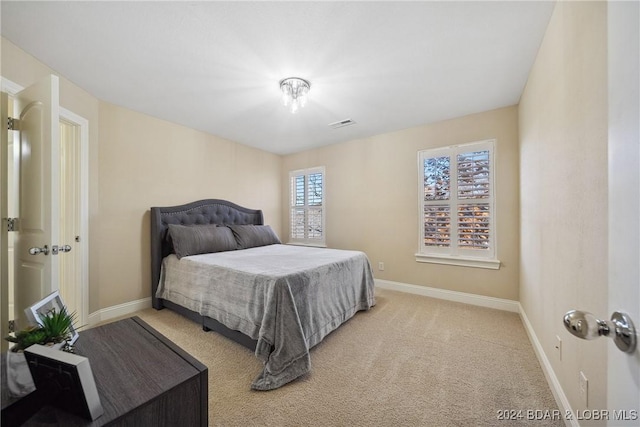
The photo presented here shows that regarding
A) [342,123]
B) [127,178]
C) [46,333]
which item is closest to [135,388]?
[46,333]

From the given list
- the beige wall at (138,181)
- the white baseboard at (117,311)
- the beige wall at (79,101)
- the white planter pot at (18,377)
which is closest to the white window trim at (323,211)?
the beige wall at (138,181)

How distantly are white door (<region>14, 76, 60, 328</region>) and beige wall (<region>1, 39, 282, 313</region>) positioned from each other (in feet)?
1.92

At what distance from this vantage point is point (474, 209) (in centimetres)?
317

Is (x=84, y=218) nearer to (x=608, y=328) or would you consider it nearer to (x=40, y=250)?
(x=40, y=250)

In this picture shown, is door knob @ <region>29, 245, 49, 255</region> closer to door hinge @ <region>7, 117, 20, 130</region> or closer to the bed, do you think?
door hinge @ <region>7, 117, 20, 130</region>

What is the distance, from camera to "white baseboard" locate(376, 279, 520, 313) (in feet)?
9.73

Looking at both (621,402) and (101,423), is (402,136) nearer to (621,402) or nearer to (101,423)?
(621,402)

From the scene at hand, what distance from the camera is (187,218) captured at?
3.48 m

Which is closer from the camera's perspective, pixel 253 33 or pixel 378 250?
pixel 253 33

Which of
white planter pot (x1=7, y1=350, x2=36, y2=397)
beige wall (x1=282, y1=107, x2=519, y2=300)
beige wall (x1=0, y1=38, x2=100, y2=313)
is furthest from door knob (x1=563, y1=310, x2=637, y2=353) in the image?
beige wall (x1=0, y1=38, x2=100, y2=313)

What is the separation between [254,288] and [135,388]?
1.27 m

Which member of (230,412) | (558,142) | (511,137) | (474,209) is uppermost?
(511,137)

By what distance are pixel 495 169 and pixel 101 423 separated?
3752 mm

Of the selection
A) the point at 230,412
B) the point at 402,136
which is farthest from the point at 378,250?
the point at 230,412
